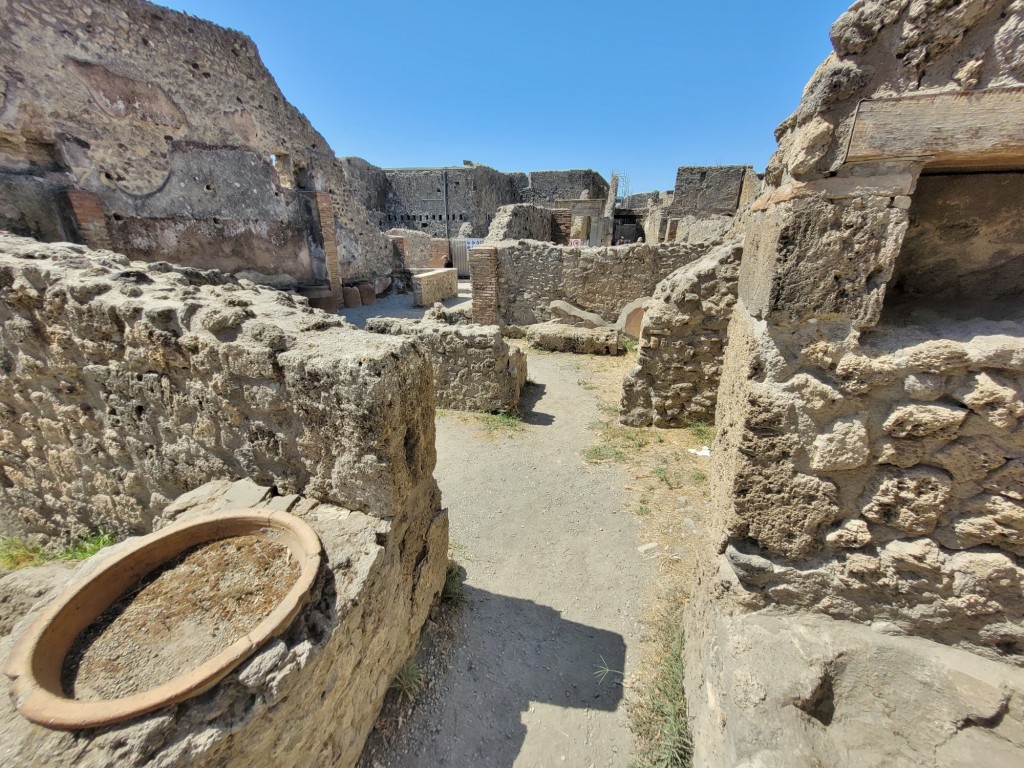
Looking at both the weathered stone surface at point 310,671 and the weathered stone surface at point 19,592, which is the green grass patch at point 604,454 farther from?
the weathered stone surface at point 19,592

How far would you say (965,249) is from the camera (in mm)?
1530

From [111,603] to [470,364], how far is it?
13.8 feet

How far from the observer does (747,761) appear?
4.53ft

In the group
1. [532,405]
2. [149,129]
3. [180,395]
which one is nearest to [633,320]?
Answer: [532,405]

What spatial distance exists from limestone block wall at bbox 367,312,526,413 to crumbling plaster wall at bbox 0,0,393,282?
501 cm

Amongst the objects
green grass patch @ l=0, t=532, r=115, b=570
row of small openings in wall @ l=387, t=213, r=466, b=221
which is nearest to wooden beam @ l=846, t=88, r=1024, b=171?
green grass patch @ l=0, t=532, r=115, b=570

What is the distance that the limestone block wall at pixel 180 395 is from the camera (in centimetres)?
186

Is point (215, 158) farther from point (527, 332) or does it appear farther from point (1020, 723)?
point (1020, 723)

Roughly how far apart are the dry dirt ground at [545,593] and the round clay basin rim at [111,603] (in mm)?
1076

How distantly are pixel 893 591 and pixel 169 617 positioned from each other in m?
2.55

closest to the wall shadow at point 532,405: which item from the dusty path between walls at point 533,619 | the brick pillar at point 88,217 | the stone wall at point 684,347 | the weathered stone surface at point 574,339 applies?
the dusty path between walls at point 533,619

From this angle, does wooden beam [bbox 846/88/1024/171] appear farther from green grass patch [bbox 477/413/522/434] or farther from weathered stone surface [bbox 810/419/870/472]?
green grass patch [bbox 477/413/522/434]

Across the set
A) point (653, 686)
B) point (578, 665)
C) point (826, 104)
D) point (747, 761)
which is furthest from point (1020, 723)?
point (826, 104)

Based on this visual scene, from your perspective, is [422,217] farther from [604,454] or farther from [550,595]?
[550,595]
